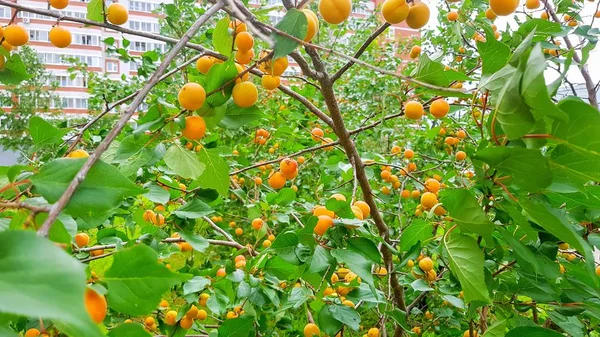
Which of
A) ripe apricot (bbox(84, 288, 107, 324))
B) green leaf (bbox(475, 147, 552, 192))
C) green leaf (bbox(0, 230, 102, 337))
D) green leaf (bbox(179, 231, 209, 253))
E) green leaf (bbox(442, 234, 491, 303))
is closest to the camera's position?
green leaf (bbox(0, 230, 102, 337))

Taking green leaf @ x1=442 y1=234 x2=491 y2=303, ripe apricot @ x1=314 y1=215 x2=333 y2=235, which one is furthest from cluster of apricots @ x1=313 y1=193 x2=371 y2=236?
green leaf @ x1=442 y1=234 x2=491 y2=303

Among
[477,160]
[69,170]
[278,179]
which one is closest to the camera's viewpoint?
[69,170]

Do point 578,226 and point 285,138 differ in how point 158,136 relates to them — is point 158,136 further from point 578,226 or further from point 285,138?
point 285,138

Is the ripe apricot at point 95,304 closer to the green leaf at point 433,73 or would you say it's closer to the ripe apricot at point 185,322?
the green leaf at point 433,73

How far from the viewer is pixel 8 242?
1.03ft

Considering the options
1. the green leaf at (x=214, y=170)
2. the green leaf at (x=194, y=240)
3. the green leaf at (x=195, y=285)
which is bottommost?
the green leaf at (x=195, y=285)

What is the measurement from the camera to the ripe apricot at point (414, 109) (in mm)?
885

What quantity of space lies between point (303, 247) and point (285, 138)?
168 centimetres

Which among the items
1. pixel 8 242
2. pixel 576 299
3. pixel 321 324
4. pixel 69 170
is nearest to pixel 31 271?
pixel 8 242

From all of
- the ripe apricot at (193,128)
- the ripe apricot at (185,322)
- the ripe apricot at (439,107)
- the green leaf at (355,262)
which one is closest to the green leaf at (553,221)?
the green leaf at (355,262)

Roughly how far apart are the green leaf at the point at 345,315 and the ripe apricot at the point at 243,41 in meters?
0.60

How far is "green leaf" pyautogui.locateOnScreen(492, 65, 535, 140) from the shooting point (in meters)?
0.47

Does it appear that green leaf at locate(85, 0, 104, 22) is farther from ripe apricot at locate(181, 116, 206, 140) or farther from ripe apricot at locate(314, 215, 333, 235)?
ripe apricot at locate(314, 215, 333, 235)

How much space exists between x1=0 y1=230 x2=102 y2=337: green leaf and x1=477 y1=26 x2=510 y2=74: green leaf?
1.92 ft
